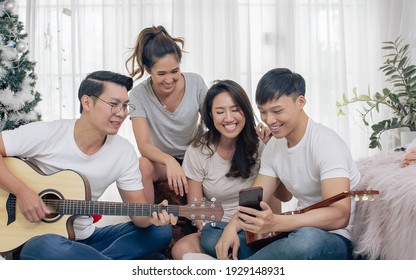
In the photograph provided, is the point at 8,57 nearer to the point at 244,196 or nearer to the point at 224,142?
the point at 224,142

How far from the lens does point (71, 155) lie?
5.63 feet

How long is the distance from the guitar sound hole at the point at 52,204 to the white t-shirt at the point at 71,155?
9cm

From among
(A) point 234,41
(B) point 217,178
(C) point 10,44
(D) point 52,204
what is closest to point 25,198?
(D) point 52,204

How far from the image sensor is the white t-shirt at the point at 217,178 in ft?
6.33

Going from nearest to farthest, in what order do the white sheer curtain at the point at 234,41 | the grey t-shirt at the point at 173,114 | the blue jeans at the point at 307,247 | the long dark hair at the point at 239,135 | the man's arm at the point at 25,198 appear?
1. the blue jeans at the point at 307,247
2. the man's arm at the point at 25,198
3. the long dark hair at the point at 239,135
4. the grey t-shirt at the point at 173,114
5. the white sheer curtain at the point at 234,41

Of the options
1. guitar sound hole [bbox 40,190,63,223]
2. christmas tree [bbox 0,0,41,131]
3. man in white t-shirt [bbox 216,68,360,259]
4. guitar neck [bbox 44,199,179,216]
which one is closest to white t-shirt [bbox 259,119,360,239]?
man in white t-shirt [bbox 216,68,360,259]

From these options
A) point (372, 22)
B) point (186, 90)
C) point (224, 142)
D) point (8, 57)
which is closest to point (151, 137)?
point (186, 90)

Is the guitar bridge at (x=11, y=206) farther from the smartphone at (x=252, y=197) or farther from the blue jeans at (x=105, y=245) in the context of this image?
the smartphone at (x=252, y=197)

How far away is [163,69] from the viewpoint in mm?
2027

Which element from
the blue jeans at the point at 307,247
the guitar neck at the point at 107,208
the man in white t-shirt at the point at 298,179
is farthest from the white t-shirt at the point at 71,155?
the blue jeans at the point at 307,247

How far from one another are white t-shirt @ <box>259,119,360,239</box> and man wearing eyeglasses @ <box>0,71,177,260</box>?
0.38 m

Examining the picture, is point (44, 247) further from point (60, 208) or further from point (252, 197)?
point (252, 197)

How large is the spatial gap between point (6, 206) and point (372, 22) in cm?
287
